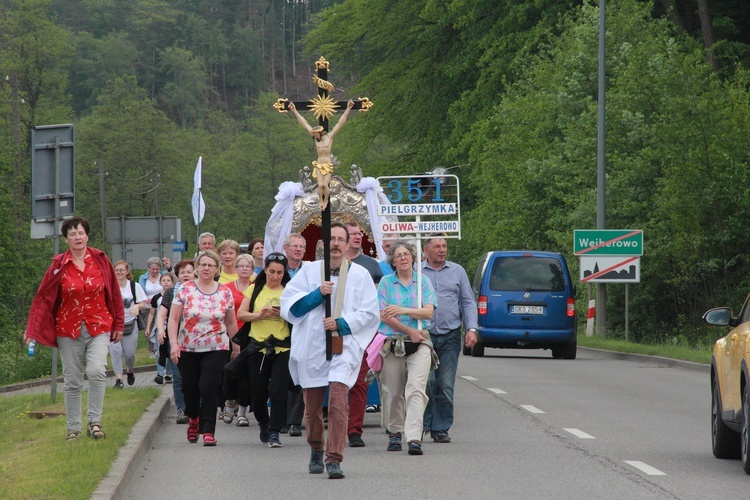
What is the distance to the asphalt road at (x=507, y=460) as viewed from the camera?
31.4 feet

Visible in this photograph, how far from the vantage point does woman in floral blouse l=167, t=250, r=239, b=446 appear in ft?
40.7

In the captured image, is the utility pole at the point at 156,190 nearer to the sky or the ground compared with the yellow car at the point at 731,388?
nearer to the sky

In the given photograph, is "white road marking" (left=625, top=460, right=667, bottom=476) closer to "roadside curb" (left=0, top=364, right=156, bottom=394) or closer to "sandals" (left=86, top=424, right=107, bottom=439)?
"sandals" (left=86, top=424, right=107, bottom=439)

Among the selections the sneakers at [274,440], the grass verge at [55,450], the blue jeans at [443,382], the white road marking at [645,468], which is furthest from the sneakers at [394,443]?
the grass verge at [55,450]

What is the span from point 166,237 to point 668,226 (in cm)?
1207

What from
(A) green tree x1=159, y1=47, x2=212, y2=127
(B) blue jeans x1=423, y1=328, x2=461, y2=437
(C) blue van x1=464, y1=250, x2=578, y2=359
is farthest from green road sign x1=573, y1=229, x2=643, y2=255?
(A) green tree x1=159, y1=47, x2=212, y2=127

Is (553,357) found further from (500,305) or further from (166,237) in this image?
(166,237)

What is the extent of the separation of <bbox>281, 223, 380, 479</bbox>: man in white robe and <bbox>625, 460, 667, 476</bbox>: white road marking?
2206mm

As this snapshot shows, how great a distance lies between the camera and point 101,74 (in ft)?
534

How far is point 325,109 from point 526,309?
1678 centimetres

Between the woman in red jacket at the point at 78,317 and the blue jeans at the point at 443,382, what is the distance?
274 centimetres

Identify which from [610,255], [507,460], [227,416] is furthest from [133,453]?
[610,255]

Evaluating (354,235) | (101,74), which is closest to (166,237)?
(354,235)

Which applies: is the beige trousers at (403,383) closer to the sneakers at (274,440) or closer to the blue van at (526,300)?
the sneakers at (274,440)
